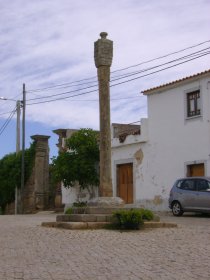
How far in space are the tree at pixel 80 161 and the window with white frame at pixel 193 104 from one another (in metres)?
6.51

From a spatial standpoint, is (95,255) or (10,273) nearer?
(10,273)

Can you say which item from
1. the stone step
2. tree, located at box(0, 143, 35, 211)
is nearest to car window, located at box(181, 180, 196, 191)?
the stone step

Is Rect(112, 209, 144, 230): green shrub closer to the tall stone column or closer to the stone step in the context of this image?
the stone step

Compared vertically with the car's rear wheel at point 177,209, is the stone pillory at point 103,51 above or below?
above

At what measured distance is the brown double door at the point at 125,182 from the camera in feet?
89.3

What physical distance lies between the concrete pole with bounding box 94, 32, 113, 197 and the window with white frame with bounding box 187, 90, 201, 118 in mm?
8197

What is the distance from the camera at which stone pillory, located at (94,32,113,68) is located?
16.0 meters

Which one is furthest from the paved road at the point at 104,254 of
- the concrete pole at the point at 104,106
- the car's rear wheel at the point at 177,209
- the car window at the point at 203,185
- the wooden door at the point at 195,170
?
the wooden door at the point at 195,170

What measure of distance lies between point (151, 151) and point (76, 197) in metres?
7.04

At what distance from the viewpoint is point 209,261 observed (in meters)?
8.82

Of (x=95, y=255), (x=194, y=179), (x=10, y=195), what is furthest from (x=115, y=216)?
(x=10, y=195)

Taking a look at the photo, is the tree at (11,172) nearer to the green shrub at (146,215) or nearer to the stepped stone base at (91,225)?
the stepped stone base at (91,225)

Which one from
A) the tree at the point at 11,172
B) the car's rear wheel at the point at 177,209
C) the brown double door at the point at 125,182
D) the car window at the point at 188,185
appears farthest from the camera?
the tree at the point at 11,172

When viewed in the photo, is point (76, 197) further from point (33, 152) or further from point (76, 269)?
point (76, 269)
